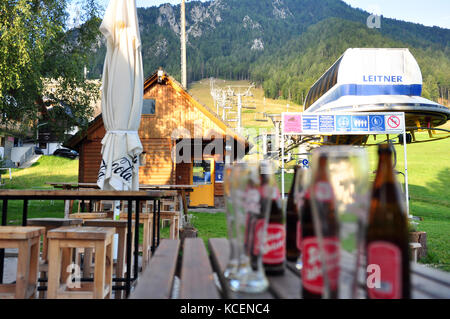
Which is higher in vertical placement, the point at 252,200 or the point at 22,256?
the point at 252,200

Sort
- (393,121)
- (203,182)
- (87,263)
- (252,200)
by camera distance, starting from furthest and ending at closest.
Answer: (203,182) < (393,121) < (87,263) < (252,200)

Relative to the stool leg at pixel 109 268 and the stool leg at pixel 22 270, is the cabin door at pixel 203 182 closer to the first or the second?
the stool leg at pixel 109 268

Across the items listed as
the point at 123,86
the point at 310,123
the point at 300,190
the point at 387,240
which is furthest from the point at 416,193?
the point at 387,240

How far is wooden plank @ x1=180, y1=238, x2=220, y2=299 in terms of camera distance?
791 mm

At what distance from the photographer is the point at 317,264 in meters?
0.71

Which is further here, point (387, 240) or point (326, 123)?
point (326, 123)

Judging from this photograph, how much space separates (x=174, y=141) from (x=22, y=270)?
37.5 feet

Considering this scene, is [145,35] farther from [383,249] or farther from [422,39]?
[383,249]

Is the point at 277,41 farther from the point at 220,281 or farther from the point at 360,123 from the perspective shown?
the point at 220,281

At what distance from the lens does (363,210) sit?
596 millimetres

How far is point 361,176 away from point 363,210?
0.24 ft

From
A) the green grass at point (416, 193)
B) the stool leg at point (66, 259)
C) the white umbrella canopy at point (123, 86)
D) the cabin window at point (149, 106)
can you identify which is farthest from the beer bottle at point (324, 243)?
the cabin window at point (149, 106)

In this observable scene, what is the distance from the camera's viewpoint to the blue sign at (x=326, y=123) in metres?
8.40

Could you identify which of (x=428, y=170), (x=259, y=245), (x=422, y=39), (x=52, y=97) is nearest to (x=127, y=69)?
(x=259, y=245)
